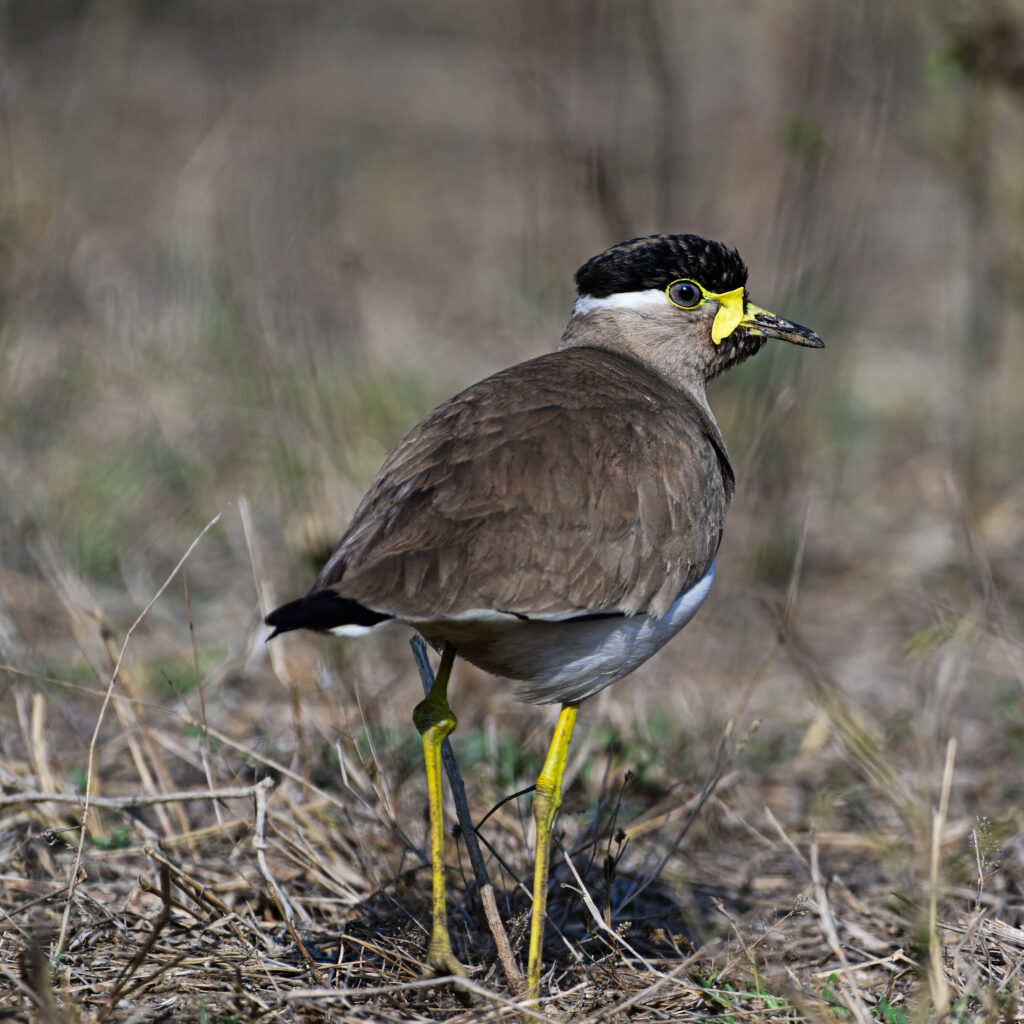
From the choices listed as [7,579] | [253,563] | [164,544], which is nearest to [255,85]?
[164,544]

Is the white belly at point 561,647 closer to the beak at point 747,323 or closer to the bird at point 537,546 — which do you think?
the bird at point 537,546

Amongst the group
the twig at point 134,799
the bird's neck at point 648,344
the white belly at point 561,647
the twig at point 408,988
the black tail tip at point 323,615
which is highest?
the bird's neck at point 648,344

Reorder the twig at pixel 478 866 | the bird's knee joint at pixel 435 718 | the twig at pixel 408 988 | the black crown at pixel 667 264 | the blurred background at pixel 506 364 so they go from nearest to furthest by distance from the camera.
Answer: the twig at pixel 408 988, the twig at pixel 478 866, the bird's knee joint at pixel 435 718, the black crown at pixel 667 264, the blurred background at pixel 506 364

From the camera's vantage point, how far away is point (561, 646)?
10.7 feet

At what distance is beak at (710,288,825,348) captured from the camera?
4.14 m

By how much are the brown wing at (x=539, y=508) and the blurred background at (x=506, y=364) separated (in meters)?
0.54

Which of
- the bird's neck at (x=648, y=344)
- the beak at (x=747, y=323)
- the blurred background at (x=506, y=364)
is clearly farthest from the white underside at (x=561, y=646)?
the beak at (x=747, y=323)

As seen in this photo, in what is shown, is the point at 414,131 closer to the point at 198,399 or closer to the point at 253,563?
the point at 198,399

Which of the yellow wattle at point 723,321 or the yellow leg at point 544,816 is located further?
the yellow wattle at point 723,321

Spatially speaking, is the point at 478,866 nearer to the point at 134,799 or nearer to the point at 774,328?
the point at 134,799

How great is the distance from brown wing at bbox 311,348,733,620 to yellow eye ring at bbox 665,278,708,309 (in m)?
0.52

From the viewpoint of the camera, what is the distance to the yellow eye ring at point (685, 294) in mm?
4105

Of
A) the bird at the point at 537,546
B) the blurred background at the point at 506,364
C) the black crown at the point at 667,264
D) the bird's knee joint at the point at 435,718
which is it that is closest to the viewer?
the bird at the point at 537,546

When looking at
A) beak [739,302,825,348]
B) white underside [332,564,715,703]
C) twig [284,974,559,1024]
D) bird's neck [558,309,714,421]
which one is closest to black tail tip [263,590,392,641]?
white underside [332,564,715,703]
